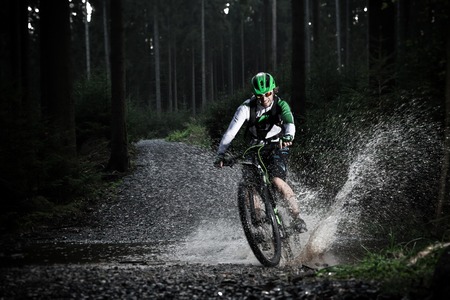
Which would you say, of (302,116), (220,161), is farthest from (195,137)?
(220,161)

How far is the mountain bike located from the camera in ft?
23.0

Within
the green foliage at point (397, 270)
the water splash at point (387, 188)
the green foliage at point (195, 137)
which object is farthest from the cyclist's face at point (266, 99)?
the green foliage at point (195, 137)

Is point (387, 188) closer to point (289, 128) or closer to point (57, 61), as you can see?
point (289, 128)

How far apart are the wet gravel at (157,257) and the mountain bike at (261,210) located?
0.31 meters

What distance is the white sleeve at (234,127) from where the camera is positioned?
7.30 meters

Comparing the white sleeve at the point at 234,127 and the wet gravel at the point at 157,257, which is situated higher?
the white sleeve at the point at 234,127

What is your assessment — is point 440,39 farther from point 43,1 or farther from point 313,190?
point 43,1

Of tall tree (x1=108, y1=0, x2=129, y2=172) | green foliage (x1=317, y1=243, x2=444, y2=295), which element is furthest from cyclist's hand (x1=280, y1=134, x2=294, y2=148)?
tall tree (x1=108, y1=0, x2=129, y2=172)

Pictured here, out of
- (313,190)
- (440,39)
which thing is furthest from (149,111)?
(440,39)

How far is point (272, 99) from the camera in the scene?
7.54 m

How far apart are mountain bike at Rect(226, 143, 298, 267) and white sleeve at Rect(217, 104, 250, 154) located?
0.24 m

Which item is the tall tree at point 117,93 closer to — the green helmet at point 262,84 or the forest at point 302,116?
the forest at point 302,116

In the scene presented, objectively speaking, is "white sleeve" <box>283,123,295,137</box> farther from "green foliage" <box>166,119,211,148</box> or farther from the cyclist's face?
"green foliage" <box>166,119,211,148</box>

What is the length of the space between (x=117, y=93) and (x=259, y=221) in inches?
447
